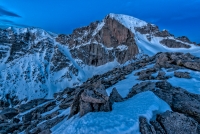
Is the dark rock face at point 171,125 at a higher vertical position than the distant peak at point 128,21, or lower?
lower

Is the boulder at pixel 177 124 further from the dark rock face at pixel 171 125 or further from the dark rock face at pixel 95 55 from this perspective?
the dark rock face at pixel 95 55

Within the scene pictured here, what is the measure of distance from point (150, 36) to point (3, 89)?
495 ft

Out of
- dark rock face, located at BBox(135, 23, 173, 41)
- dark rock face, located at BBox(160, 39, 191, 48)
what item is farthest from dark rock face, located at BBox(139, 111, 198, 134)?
dark rock face, located at BBox(135, 23, 173, 41)

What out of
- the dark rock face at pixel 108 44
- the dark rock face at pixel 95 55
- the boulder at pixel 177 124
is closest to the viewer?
the boulder at pixel 177 124

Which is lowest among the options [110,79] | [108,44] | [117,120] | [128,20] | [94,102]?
[117,120]

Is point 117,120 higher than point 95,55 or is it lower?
lower

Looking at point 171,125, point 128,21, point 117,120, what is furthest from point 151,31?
point 117,120

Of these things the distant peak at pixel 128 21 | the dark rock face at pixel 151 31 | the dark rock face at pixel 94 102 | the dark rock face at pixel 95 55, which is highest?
the distant peak at pixel 128 21

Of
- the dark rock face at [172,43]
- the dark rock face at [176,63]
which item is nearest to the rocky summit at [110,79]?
the dark rock face at [172,43]

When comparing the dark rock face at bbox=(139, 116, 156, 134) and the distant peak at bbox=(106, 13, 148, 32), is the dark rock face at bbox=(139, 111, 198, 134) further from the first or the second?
the distant peak at bbox=(106, 13, 148, 32)

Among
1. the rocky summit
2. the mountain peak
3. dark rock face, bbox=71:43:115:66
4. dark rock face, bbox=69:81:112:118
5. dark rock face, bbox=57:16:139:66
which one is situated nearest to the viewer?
the rocky summit

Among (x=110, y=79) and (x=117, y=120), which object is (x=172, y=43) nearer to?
(x=110, y=79)

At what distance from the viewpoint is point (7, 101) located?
143750mm

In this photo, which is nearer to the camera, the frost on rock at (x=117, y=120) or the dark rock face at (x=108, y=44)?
the frost on rock at (x=117, y=120)
